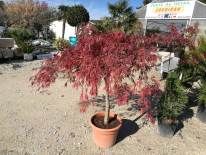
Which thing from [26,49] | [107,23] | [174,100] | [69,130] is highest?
[107,23]

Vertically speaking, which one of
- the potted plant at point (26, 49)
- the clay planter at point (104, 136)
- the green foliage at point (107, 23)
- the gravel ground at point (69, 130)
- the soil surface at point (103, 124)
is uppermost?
the green foliage at point (107, 23)

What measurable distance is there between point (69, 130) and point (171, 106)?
6.10 ft

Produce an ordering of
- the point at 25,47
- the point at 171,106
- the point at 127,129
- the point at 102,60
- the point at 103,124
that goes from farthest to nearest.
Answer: the point at 25,47 → the point at 127,129 → the point at 171,106 → the point at 103,124 → the point at 102,60

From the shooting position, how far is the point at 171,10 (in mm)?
10969

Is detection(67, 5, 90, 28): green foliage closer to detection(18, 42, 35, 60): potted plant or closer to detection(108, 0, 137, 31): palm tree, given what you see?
detection(108, 0, 137, 31): palm tree

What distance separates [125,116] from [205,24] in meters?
9.65

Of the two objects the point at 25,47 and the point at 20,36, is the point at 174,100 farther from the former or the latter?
the point at 20,36

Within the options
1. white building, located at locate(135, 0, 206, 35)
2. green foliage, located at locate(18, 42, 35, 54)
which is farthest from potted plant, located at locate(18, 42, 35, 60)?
white building, located at locate(135, 0, 206, 35)

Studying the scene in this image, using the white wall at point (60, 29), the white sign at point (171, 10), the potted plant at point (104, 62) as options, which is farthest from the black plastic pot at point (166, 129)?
the white wall at point (60, 29)

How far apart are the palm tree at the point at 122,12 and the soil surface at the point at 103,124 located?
33.2ft

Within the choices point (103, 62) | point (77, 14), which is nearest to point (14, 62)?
point (103, 62)

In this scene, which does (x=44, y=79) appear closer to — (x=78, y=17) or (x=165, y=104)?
(x=165, y=104)

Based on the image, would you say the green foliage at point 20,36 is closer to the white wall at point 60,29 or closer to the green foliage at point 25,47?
the green foliage at point 25,47

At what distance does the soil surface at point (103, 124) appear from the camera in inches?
91.0
